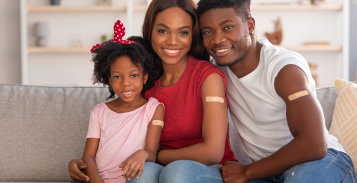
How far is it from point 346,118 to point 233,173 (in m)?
0.69

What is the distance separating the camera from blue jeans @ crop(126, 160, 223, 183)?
1146 millimetres

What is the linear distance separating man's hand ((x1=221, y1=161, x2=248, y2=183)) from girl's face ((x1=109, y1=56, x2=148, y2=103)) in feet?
1.72

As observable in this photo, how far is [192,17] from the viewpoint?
1.52 metres

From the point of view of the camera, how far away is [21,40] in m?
4.44

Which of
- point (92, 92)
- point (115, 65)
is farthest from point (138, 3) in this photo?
point (115, 65)

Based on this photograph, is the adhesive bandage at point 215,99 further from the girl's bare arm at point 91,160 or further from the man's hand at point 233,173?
the girl's bare arm at point 91,160

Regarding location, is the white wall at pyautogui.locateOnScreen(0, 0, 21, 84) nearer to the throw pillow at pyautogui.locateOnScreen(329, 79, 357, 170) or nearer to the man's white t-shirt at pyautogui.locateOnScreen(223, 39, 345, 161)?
the man's white t-shirt at pyautogui.locateOnScreen(223, 39, 345, 161)

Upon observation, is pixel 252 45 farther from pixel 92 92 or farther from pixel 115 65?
pixel 92 92

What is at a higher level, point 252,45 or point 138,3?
point 138,3

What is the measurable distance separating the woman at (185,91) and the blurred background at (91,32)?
298 cm

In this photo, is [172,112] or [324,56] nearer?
[172,112]

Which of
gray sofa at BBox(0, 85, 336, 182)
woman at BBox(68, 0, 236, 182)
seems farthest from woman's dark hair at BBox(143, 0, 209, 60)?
gray sofa at BBox(0, 85, 336, 182)

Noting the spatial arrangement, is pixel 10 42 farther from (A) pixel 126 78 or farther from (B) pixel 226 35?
(B) pixel 226 35

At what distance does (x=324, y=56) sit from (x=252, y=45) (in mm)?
3640
